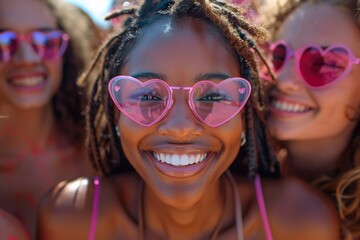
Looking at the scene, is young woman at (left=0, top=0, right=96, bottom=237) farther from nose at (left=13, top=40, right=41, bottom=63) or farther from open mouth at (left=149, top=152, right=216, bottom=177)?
open mouth at (left=149, top=152, right=216, bottom=177)

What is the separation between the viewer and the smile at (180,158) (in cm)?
210

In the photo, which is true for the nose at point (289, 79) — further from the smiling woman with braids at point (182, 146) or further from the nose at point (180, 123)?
the nose at point (180, 123)

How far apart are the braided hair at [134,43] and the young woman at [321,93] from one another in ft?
0.87

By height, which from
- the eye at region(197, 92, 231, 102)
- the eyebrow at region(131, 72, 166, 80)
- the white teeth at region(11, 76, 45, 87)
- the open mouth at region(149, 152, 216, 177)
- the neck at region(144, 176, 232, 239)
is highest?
the eyebrow at region(131, 72, 166, 80)

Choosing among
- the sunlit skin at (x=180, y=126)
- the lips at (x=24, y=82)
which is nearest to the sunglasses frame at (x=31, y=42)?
the lips at (x=24, y=82)

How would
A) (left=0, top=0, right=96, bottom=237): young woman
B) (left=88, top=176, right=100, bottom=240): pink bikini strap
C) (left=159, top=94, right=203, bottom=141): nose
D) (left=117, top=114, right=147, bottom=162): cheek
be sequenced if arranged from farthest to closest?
(left=0, top=0, right=96, bottom=237): young woman, (left=88, top=176, right=100, bottom=240): pink bikini strap, (left=117, top=114, right=147, bottom=162): cheek, (left=159, top=94, right=203, bottom=141): nose

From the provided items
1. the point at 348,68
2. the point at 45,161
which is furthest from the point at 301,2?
the point at 45,161

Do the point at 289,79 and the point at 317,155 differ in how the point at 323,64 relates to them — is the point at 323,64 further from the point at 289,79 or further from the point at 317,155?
the point at 317,155

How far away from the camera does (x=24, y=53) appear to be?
2.95 metres

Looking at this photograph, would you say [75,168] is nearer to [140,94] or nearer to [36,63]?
[36,63]

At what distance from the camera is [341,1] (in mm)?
2658

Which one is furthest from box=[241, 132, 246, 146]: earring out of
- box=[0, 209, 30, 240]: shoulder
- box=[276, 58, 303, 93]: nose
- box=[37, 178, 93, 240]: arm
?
box=[0, 209, 30, 240]: shoulder

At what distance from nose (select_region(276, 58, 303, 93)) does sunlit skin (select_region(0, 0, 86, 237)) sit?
50.6 inches

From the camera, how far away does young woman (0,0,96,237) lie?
9.77 ft
